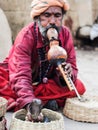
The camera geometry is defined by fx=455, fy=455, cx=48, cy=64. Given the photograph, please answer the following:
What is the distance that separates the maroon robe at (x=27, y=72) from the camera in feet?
13.9

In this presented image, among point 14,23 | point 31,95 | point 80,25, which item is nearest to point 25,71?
point 31,95

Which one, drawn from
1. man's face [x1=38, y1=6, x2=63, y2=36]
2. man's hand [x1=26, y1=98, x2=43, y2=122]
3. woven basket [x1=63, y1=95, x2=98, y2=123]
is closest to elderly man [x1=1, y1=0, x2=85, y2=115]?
man's face [x1=38, y1=6, x2=63, y2=36]

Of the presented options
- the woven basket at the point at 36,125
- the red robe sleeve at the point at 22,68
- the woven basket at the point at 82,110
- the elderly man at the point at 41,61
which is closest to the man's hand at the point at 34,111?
the woven basket at the point at 36,125

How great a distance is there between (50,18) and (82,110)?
3.02ft

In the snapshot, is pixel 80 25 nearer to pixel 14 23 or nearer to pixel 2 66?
pixel 14 23

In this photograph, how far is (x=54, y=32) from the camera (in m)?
4.27

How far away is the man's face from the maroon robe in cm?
17

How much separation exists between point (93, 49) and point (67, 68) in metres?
5.34

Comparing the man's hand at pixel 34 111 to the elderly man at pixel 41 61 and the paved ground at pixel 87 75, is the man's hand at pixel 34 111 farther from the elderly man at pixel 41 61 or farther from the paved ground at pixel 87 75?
the paved ground at pixel 87 75

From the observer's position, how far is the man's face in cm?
432

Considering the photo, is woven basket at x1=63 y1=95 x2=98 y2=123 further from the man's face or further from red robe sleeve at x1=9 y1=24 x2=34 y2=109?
the man's face

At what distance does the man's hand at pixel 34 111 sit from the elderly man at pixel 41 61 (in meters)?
0.47

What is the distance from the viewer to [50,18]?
4.33 metres

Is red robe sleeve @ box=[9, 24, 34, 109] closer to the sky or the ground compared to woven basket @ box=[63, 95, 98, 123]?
closer to the sky
